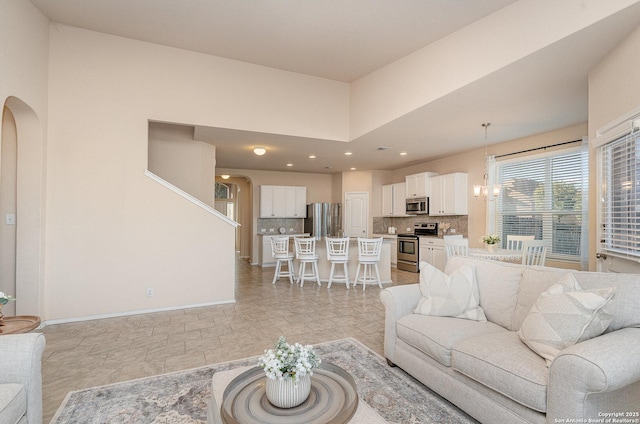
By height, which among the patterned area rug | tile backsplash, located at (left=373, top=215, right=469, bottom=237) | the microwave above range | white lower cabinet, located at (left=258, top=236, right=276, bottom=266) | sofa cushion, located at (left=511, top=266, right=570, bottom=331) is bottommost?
the patterned area rug

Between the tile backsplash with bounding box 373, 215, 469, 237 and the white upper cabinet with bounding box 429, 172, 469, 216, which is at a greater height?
the white upper cabinet with bounding box 429, 172, 469, 216

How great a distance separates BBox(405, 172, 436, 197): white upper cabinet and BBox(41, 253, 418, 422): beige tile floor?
10.7ft

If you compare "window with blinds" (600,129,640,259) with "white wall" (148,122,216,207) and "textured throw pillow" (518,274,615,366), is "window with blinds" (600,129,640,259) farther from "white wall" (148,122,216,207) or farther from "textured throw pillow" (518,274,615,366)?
"white wall" (148,122,216,207)

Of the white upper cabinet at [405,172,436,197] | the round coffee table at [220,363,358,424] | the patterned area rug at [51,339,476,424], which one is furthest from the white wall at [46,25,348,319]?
the white upper cabinet at [405,172,436,197]

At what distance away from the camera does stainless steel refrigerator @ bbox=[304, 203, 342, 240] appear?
893cm

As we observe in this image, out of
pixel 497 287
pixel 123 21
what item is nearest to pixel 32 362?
pixel 497 287

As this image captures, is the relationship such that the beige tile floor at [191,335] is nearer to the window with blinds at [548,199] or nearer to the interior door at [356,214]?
the window with blinds at [548,199]

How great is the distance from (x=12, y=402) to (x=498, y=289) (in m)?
3.04

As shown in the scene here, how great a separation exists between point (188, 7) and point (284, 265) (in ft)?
19.9

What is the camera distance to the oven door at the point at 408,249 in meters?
7.38

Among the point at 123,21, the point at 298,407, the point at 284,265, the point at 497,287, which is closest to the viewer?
the point at 298,407

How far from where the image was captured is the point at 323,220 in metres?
9.01

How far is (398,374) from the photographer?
8.43 ft

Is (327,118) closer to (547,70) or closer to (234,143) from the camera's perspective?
(234,143)
